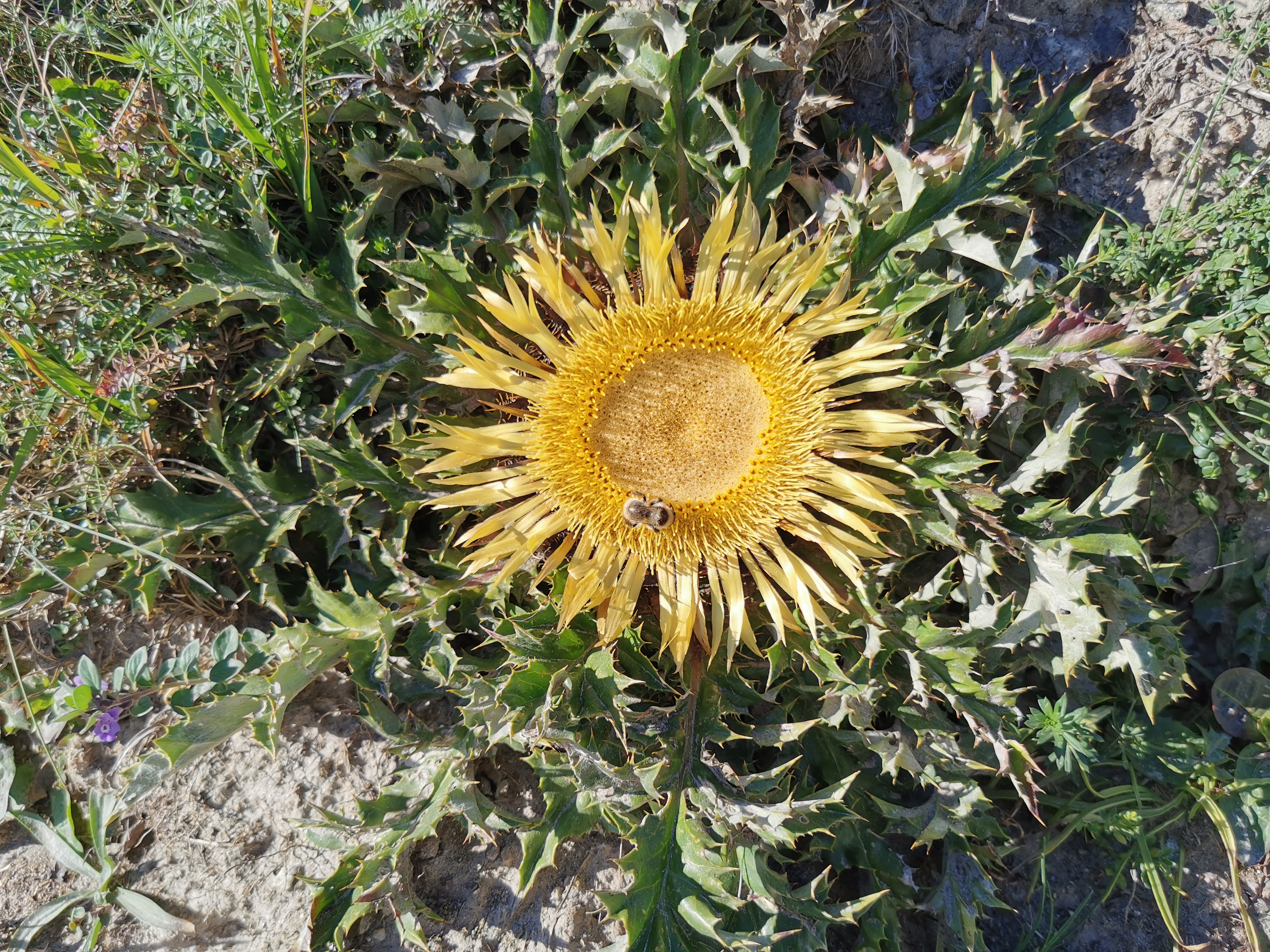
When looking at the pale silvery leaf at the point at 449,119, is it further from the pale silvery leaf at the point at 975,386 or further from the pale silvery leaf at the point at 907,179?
the pale silvery leaf at the point at 975,386

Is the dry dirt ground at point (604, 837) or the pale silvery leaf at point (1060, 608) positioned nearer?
the pale silvery leaf at point (1060, 608)

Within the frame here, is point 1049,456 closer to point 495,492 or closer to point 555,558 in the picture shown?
point 555,558

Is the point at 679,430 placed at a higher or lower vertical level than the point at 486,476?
lower

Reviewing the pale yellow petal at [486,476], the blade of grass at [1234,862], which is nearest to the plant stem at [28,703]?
the pale yellow petal at [486,476]

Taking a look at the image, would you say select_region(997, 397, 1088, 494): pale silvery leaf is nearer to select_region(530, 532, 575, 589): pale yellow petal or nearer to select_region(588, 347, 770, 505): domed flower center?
select_region(588, 347, 770, 505): domed flower center

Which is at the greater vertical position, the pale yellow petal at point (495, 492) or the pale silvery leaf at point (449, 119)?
the pale silvery leaf at point (449, 119)

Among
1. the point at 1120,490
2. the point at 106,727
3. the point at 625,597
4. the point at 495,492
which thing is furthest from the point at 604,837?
the point at 1120,490
